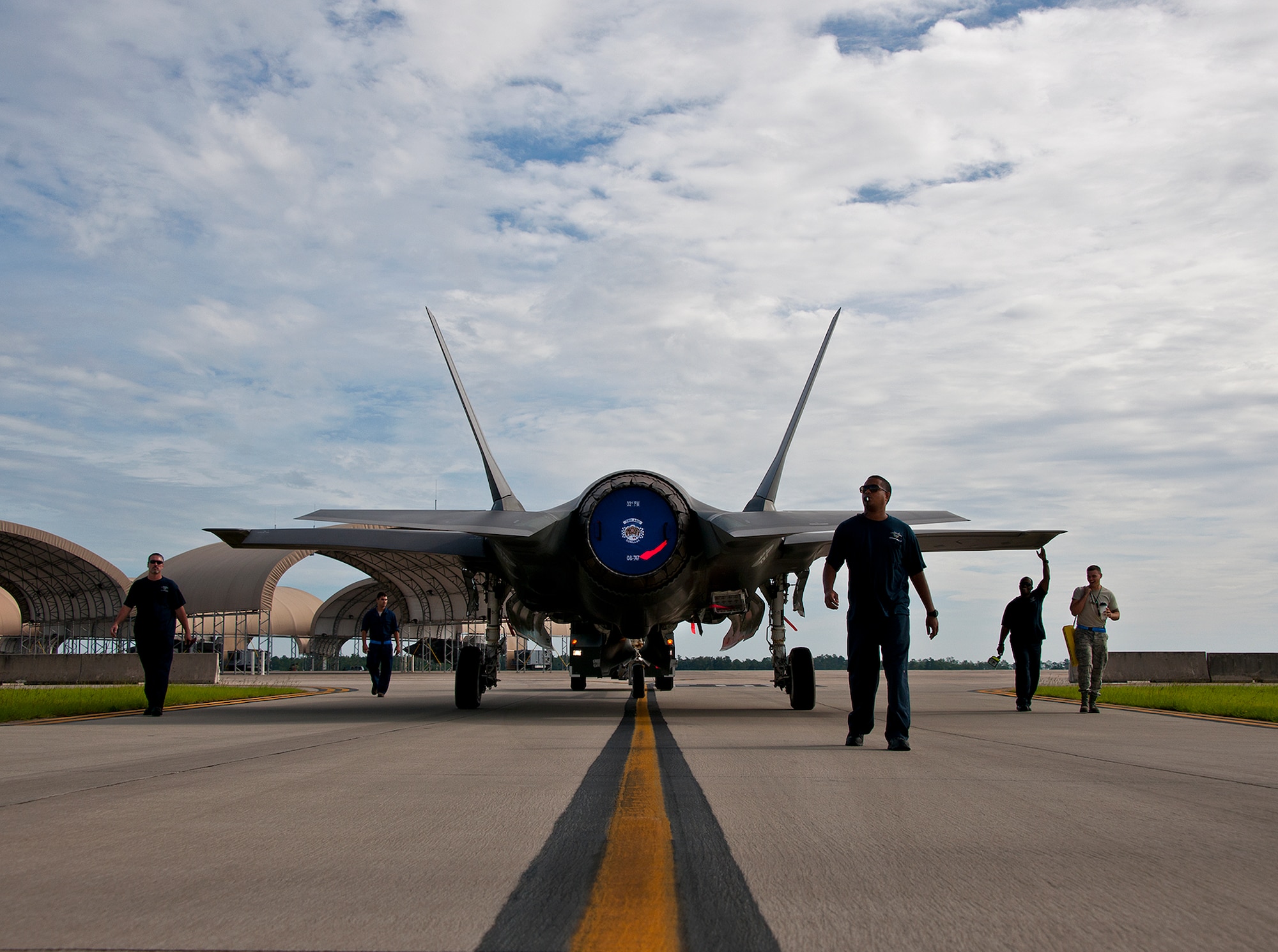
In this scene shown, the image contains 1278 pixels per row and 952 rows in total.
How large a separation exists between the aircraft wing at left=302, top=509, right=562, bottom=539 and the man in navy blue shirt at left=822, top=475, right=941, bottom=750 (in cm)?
409

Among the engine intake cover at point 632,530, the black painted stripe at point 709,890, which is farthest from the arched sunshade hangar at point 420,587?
the black painted stripe at point 709,890

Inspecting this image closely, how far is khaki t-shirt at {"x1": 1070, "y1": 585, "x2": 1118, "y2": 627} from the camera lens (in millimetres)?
12906

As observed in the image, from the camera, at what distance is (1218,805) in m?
4.25

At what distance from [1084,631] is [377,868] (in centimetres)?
1192

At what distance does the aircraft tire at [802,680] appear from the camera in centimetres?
1217

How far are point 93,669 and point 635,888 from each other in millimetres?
30898


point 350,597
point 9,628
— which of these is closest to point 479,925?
point 350,597

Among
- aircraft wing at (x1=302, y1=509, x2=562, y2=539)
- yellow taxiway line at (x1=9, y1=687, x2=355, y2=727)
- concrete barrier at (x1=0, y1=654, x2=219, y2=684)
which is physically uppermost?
aircraft wing at (x1=302, y1=509, x2=562, y2=539)

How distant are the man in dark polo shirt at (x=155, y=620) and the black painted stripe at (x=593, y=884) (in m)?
8.26

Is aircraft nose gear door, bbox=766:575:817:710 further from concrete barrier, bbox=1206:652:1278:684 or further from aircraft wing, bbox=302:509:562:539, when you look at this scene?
concrete barrier, bbox=1206:652:1278:684

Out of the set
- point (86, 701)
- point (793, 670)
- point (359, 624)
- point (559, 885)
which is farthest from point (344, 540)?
point (359, 624)

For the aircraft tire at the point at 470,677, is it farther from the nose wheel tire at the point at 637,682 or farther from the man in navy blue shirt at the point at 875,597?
the man in navy blue shirt at the point at 875,597

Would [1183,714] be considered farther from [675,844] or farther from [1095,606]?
[675,844]

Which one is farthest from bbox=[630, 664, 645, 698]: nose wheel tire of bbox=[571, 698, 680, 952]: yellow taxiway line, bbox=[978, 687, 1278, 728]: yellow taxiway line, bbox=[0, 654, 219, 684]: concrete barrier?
bbox=[0, 654, 219, 684]: concrete barrier
